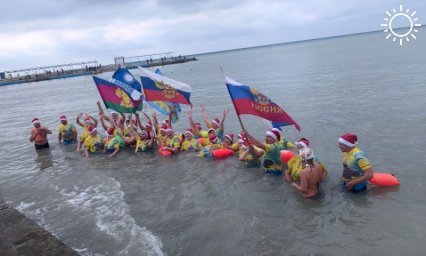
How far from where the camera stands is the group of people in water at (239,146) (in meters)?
7.99

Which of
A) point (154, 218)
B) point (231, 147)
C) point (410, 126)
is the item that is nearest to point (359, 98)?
point (410, 126)

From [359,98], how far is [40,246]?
18.5 meters

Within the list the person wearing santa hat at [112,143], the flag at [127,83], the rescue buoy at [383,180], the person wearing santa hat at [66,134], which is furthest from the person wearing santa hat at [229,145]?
the person wearing santa hat at [66,134]

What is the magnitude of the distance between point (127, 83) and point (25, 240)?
7676 mm

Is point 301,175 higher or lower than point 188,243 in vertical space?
higher

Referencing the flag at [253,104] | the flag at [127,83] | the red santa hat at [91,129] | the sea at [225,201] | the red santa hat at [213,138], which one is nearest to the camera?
the sea at [225,201]

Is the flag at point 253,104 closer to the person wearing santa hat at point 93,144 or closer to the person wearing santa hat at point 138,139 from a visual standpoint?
the person wearing santa hat at point 138,139

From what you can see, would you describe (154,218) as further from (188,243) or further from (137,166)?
(137,166)

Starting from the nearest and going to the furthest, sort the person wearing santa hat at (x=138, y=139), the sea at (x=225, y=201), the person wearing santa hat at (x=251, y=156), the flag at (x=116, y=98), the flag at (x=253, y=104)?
the sea at (x=225, y=201), the flag at (x=253, y=104), the person wearing santa hat at (x=251, y=156), the flag at (x=116, y=98), the person wearing santa hat at (x=138, y=139)

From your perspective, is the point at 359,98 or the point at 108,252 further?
the point at 359,98

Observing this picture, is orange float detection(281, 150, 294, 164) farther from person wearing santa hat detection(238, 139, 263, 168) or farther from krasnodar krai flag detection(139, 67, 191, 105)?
krasnodar krai flag detection(139, 67, 191, 105)

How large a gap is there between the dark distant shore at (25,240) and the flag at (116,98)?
6.44 m

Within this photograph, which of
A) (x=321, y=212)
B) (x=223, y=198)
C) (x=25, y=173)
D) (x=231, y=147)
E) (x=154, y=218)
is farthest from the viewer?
(x=25, y=173)

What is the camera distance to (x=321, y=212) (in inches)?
309
